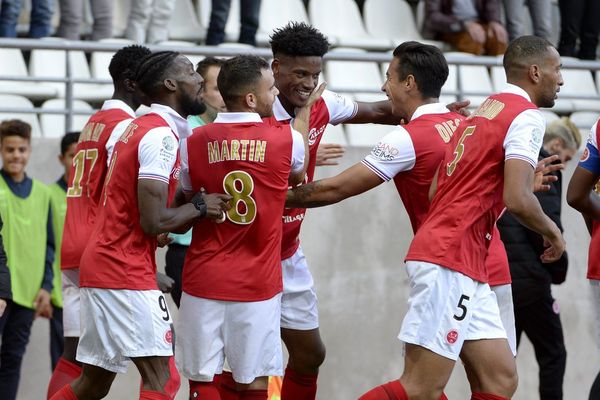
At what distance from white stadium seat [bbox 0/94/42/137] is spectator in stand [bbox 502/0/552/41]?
558cm

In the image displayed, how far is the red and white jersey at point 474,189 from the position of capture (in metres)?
6.52

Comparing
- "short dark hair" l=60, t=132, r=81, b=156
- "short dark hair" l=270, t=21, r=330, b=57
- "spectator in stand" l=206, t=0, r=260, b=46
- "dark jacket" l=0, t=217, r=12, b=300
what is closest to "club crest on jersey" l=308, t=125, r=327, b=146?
"short dark hair" l=270, t=21, r=330, b=57

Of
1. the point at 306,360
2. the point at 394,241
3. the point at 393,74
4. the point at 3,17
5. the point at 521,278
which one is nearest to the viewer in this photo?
the point at 393,74

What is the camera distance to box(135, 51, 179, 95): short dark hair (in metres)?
7.09

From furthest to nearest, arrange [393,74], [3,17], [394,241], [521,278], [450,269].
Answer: [3,17] < [394,241] < [521,278] < [393,74] < [450,269]

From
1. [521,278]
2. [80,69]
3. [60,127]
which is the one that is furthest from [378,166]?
[80,69]

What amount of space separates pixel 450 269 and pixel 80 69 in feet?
20.1

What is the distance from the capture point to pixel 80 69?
1178 centimetres

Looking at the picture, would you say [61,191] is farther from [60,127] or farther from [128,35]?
[128,35]

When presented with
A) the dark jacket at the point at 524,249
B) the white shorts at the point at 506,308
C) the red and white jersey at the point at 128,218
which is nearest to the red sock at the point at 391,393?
the white shorts at the point at 506,308

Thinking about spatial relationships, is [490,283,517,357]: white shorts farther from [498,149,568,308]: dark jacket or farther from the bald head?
[498,149,568,308]: dark jacket

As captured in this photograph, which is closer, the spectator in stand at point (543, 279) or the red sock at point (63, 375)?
the red sock at point (63, 375)

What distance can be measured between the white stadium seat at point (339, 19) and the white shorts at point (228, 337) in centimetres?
735

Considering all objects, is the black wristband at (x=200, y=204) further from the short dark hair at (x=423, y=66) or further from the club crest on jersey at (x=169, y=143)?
the short dark hair at (x=423, y=66)
